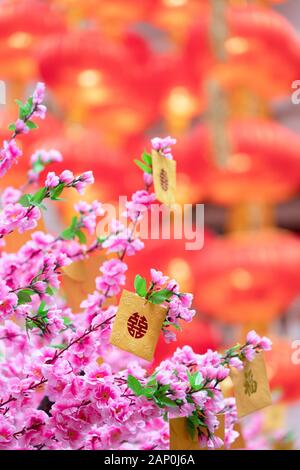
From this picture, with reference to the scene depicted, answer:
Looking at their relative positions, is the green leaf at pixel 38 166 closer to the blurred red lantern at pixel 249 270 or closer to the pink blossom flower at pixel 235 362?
the pink blossom flower at pixel 235 362

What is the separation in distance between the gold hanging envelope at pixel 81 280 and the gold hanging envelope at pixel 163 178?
0.14m

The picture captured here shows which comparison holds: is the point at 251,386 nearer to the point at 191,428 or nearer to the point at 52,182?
the point at 191,428

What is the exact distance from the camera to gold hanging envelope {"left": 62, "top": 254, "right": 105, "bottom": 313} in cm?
90

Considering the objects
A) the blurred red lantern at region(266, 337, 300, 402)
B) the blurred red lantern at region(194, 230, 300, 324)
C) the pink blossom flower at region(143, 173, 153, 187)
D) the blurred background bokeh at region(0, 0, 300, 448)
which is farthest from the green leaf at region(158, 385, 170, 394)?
the blurred red lantern at region(194, 230, 300, 324)

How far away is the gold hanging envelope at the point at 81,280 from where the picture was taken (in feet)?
2.96

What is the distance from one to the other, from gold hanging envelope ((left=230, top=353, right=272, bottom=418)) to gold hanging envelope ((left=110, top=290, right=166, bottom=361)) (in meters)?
0.11

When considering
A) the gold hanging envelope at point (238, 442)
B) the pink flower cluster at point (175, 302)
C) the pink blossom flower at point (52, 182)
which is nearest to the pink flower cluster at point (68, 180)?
the pink blossom flower at point (52, 182)

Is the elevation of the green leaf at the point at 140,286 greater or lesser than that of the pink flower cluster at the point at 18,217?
lesser

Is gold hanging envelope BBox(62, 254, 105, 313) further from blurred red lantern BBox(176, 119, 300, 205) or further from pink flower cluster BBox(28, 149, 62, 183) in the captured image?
blurred red lantern BBox(176, 119, 300, 205)

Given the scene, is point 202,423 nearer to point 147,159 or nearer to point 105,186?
point 147,159

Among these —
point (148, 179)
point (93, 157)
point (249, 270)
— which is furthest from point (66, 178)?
point (249, 270)

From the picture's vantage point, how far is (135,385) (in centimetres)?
71

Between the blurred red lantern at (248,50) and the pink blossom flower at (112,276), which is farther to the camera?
the blurred red lantern at (248,50)

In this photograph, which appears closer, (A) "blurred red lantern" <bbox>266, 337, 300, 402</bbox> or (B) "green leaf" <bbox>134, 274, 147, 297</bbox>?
(B) "green leaf" <bbox>134, 274, 147, 297</bbox>
